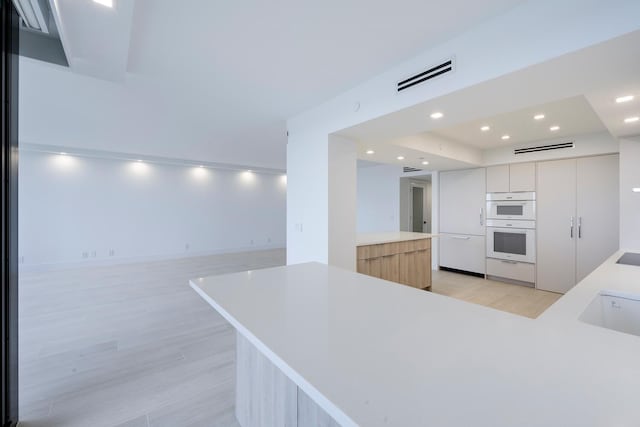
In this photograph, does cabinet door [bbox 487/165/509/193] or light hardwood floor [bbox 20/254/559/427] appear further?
cabinet door [bbox 487/165/509/193]

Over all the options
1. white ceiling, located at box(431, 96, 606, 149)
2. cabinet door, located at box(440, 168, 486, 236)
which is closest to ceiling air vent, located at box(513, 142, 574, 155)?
white ceiling, located at box(431, 96, 606, 149)

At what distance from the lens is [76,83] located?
298 cm

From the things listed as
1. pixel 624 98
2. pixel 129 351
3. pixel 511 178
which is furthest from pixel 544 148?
pixel 129 351

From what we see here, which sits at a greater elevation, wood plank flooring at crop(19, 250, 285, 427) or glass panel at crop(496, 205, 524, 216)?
glass panel at crop(496, 205, 524, 216)

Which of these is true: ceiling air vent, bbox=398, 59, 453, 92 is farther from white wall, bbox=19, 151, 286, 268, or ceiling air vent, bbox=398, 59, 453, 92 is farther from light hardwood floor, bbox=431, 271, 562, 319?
white wall, bbox=19, 151, 286, 268

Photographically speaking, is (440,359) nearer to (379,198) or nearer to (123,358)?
(123,358)

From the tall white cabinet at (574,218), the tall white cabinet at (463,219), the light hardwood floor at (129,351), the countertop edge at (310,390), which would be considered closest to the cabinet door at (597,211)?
the tall white cabinet at (574,218)

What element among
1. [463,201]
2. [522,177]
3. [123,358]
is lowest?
[123,358]

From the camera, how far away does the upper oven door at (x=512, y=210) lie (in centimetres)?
476

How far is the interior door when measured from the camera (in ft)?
25.3

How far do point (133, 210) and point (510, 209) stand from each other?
854 cm

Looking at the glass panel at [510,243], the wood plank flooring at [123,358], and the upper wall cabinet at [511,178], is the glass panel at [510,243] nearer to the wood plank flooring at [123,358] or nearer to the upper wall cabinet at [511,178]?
the upper wall cabinet at [511,178]

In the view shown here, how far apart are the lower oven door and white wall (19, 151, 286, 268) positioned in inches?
255

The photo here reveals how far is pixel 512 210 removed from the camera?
4.99m
